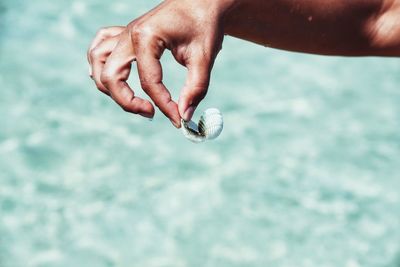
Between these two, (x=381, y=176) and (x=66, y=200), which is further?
(x=381, y=176)

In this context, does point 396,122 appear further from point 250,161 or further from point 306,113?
point 250,161

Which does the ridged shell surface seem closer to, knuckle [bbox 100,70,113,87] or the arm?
the arm

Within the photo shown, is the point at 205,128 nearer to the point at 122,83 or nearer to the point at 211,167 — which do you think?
the point at 122,83

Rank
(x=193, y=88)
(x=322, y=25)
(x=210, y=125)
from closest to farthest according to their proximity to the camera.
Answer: (x=193, y=88) → (x=210, y=125) → (x=322, y=25)

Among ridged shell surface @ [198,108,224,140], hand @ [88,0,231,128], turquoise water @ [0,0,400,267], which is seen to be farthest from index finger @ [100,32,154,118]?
turquoise water @ [0,0,400,267]

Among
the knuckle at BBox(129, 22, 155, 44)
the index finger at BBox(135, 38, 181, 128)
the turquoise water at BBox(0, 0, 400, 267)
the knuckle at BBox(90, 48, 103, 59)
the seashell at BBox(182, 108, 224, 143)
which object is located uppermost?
the knuckle at BBox(129, 22, 155, 44)

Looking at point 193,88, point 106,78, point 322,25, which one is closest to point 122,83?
point 106,78

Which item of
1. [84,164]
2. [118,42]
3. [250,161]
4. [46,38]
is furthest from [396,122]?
[118,42]
